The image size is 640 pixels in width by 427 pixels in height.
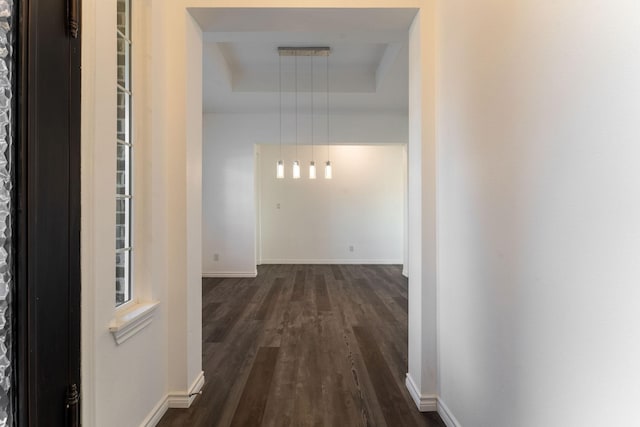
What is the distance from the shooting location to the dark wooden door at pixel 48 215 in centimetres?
103

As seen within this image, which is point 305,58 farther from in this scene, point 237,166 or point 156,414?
point 156,414

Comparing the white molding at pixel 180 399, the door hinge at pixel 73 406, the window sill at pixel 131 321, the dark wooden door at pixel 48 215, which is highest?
the dark wooden door at pixel 48 215

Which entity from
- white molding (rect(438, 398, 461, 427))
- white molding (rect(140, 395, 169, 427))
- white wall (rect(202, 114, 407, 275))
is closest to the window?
white molding (rect(140, 395, 169, 427))

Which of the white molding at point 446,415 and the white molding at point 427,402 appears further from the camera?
the white molding at point 427,402

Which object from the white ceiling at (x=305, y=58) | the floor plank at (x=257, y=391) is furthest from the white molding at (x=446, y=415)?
the white ceiling at (x=305, y=58)

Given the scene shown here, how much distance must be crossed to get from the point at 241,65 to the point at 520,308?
4.22 m

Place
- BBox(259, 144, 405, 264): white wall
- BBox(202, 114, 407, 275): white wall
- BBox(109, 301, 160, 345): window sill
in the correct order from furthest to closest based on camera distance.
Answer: BBox(259, 144, 405, 264): white wall → BBox(202, 114, 407, 275): white wall → BBox(109, 301, 160, 345): window sill

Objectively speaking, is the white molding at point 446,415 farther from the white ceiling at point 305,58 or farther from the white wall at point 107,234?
the white ceiling at point 305,58

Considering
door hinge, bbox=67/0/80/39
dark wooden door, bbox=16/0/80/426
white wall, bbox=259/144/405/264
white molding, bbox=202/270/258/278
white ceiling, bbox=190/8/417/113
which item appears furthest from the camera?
white wall, bbox=259/144/405/264

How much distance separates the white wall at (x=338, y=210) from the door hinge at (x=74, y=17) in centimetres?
590

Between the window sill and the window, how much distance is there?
91 millimetres

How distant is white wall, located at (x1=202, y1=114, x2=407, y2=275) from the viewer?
5.45m

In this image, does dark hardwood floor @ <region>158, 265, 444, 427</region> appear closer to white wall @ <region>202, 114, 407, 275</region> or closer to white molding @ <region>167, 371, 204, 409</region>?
white molding @ <region>167, 371, 204, 409</region>

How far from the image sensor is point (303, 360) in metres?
2.55
